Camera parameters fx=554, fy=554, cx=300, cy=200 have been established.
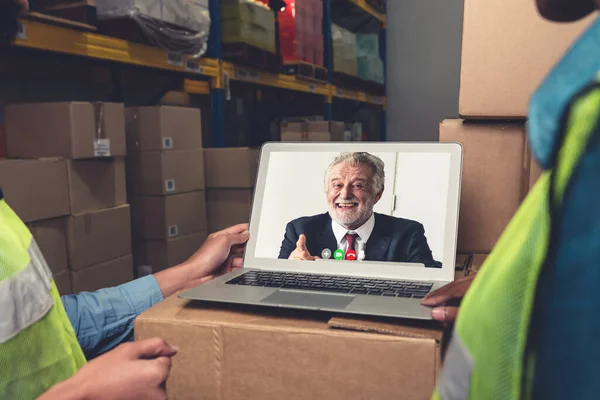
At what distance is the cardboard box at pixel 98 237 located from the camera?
5.29 feet

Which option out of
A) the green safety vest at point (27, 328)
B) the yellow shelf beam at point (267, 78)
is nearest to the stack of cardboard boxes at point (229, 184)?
the yellow shelf beam at point (267, 78)

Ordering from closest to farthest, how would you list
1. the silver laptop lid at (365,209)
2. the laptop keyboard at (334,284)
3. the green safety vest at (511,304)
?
the green safety vest at (511,304), the laptop keyboard at (334,284), the silver laptop lid at (365,209)

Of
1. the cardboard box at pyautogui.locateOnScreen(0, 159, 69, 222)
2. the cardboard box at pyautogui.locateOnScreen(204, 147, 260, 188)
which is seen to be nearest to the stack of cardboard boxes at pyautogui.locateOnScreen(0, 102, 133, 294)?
the cardboard box at pyautogui.locateOnScreen(0, 159, 69, 222)

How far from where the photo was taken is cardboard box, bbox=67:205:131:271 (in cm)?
161

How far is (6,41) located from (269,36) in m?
1.83

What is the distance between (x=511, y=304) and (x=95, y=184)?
1.63 m

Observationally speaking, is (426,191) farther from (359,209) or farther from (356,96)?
(356,96)

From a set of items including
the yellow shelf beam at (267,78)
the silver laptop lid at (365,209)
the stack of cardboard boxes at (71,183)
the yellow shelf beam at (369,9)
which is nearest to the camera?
the silver laptop lid at (365,209)

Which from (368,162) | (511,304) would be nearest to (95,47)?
(368,162)

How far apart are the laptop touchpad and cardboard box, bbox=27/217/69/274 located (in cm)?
107

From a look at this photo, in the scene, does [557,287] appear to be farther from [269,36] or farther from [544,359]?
[269,36]

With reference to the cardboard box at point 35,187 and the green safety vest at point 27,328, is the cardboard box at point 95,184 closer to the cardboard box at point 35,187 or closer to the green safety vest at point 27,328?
the cardboard box at point 35,187

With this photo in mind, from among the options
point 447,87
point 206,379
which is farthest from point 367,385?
point 447,87

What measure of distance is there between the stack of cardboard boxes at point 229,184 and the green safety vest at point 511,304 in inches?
82.1
